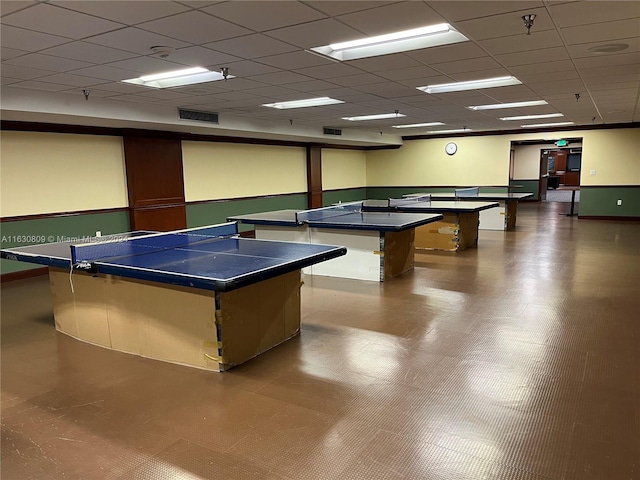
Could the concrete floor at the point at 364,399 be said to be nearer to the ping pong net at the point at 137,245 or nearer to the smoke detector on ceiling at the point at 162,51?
the ping pong net at the point at 137,245

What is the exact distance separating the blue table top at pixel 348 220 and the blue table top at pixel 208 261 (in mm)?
2023

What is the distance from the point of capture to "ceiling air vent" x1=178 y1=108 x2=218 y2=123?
8102mm

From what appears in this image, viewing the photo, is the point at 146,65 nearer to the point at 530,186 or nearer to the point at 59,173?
the point at 59,173

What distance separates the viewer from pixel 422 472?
2.41 metres

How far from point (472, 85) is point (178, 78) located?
13.3 feet

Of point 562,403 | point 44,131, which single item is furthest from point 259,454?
point 44,131

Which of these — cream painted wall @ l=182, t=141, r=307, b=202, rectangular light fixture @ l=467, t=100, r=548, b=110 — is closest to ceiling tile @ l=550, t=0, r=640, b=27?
rectangular light fixture @ l=467, t=100, r=548, b=110

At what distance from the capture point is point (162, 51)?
4.26m

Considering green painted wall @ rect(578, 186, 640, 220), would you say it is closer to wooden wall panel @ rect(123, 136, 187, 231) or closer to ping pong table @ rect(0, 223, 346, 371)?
wooden wall panel @ rect(123, 136, 187, 231)

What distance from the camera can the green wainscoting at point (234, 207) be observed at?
10.2 meters

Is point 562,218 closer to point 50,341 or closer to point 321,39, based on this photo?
point 321,39

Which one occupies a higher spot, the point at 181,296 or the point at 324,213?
the point at 324,213

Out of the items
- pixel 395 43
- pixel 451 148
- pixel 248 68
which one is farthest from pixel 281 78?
pixel 451 148

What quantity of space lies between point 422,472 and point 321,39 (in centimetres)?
345
